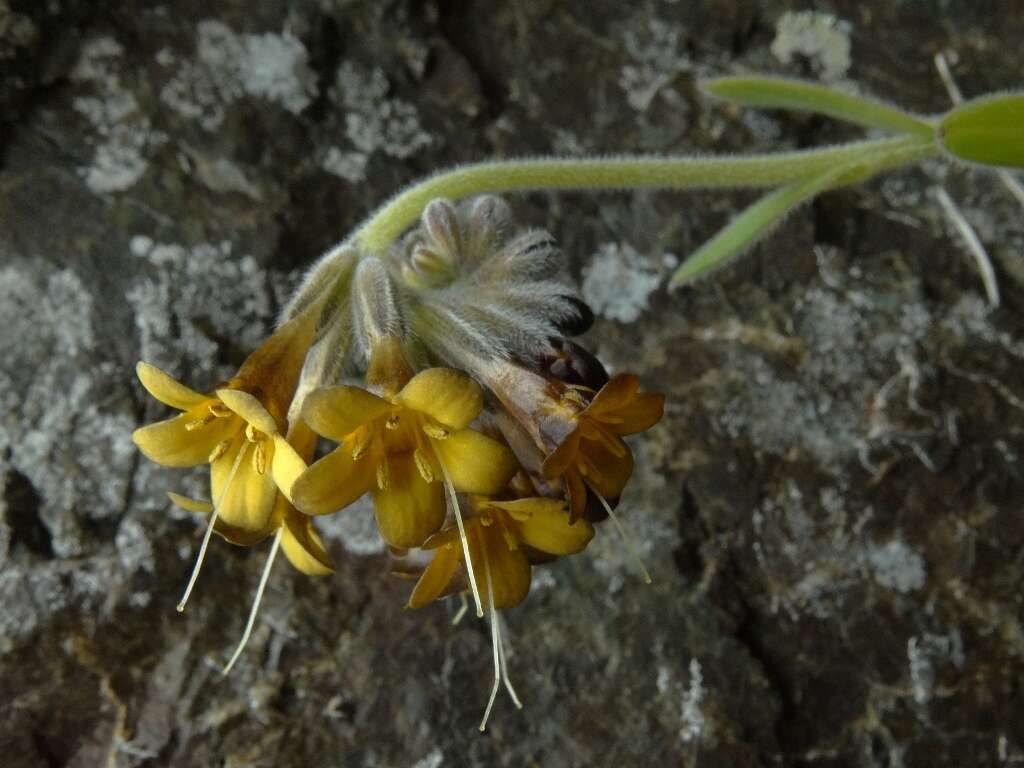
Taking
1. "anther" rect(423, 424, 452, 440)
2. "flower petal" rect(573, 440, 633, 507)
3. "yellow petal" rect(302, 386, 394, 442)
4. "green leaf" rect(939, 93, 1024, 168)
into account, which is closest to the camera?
"yellow petal" rect(302, 386, 394, 442)

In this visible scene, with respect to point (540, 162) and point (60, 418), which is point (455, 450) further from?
point (60, 418)

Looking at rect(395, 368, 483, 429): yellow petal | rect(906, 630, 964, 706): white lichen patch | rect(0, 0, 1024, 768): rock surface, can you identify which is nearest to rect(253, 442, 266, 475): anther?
rect(395, 368, 483, 429): yellow petal

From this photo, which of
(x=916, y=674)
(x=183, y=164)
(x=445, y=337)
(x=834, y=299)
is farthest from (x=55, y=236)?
(x=916, y=674)

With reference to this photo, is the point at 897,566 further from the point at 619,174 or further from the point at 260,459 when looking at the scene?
the point at 260,459

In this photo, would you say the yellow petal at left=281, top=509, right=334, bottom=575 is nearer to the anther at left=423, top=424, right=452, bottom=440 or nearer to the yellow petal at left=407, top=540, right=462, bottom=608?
the yellow petal at left=407, top=540, right=462, bottom=608

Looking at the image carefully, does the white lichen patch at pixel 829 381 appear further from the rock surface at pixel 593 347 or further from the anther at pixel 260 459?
the anther at pixel 260 459

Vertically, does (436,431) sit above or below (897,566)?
above

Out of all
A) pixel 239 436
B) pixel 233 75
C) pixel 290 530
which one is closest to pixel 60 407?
pixel 239 436
